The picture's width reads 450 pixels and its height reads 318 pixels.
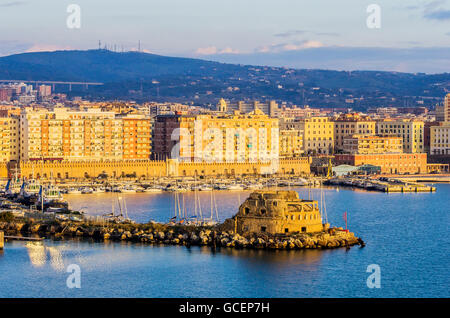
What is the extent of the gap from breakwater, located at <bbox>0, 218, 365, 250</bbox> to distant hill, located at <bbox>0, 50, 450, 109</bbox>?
329 feet

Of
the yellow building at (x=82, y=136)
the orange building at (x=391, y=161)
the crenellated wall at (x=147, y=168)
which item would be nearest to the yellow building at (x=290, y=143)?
the orange building at (x=391, y=161)

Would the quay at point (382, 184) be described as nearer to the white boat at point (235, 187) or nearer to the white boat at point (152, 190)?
the white boat at point (235, 187)

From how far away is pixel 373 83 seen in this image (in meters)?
162

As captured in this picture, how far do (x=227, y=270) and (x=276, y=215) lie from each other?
9.68 feet

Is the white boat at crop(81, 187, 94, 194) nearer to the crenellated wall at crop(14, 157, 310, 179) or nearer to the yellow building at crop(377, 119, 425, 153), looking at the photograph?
the crenellated wall at crop(14, 157, 310, 179)

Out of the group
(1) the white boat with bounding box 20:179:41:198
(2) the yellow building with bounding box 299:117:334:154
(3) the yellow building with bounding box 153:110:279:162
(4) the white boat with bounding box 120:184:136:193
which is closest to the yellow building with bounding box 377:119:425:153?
(2) the yellow building with bounding box 299:117:334:154

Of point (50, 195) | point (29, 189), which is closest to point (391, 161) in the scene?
point (29, 189)

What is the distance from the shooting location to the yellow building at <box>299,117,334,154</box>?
69750mm

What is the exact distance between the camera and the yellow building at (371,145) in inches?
2574

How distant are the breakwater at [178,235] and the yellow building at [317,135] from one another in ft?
132

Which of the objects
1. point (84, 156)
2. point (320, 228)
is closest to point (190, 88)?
point (84, 156)

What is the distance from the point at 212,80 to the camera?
153000 millimetres

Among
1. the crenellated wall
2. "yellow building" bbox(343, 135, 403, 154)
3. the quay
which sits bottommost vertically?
the quay

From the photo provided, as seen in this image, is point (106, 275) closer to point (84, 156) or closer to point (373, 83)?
point (84, 156)
